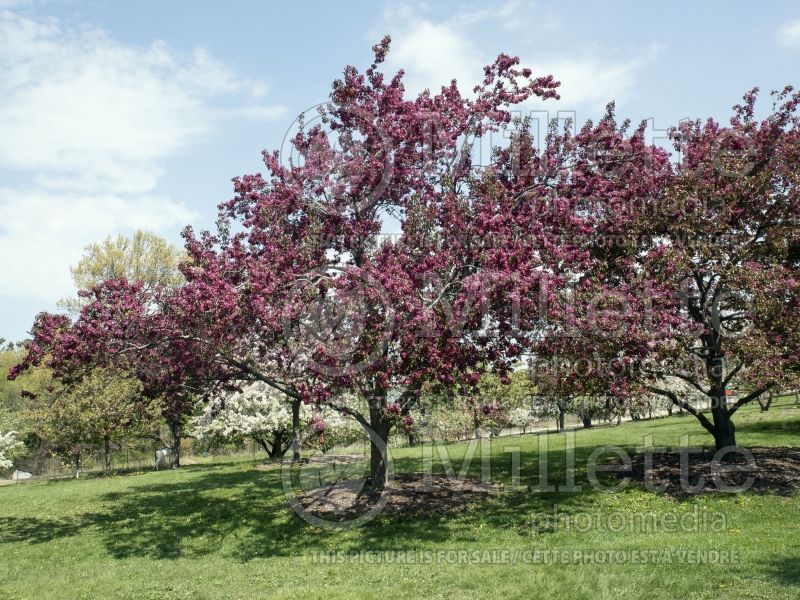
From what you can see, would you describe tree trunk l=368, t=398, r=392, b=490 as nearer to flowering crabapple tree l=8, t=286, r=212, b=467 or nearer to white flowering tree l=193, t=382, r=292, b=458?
flowering crabapple tree l=8, t=286, r=212, b=467

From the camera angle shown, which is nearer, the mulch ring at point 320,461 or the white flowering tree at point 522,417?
the mulch ring at point 320,461

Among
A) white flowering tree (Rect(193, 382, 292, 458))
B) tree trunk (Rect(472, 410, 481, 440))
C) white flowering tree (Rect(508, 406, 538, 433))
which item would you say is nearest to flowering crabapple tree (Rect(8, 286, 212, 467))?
tree trunk (Rect(472, 410, 481, 440))

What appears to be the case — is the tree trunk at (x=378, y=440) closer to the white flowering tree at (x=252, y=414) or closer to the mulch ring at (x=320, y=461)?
the mulch ring at (x=320, y=461)

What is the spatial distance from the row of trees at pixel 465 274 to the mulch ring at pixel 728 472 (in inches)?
78.1

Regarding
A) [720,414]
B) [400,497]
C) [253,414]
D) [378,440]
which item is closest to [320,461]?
[253,414]

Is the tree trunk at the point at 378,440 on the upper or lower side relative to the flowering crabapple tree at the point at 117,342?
lower

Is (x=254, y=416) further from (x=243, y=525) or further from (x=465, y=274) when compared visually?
(x=465, y=274)

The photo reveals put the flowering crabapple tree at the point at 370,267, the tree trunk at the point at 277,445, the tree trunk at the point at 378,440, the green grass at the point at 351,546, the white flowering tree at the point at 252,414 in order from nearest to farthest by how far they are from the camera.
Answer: the green grass at the point at 351,546, the flowering crabapple tree at the point at 370,267, the tree trunk at the point at 378,440, the white flowering tree at the point at 252,414, the tree trunk at the point at 277,445

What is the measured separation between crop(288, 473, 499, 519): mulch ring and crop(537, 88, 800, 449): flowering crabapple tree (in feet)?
18.1

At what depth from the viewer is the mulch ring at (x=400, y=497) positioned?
1750 centimetres

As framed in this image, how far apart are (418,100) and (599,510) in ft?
41.1

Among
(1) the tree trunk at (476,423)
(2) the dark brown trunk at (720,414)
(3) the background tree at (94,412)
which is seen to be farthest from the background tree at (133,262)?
(2) the dark brown trunk at (720,414)

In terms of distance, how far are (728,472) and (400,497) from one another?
10.2 metres

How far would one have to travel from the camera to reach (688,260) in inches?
698
